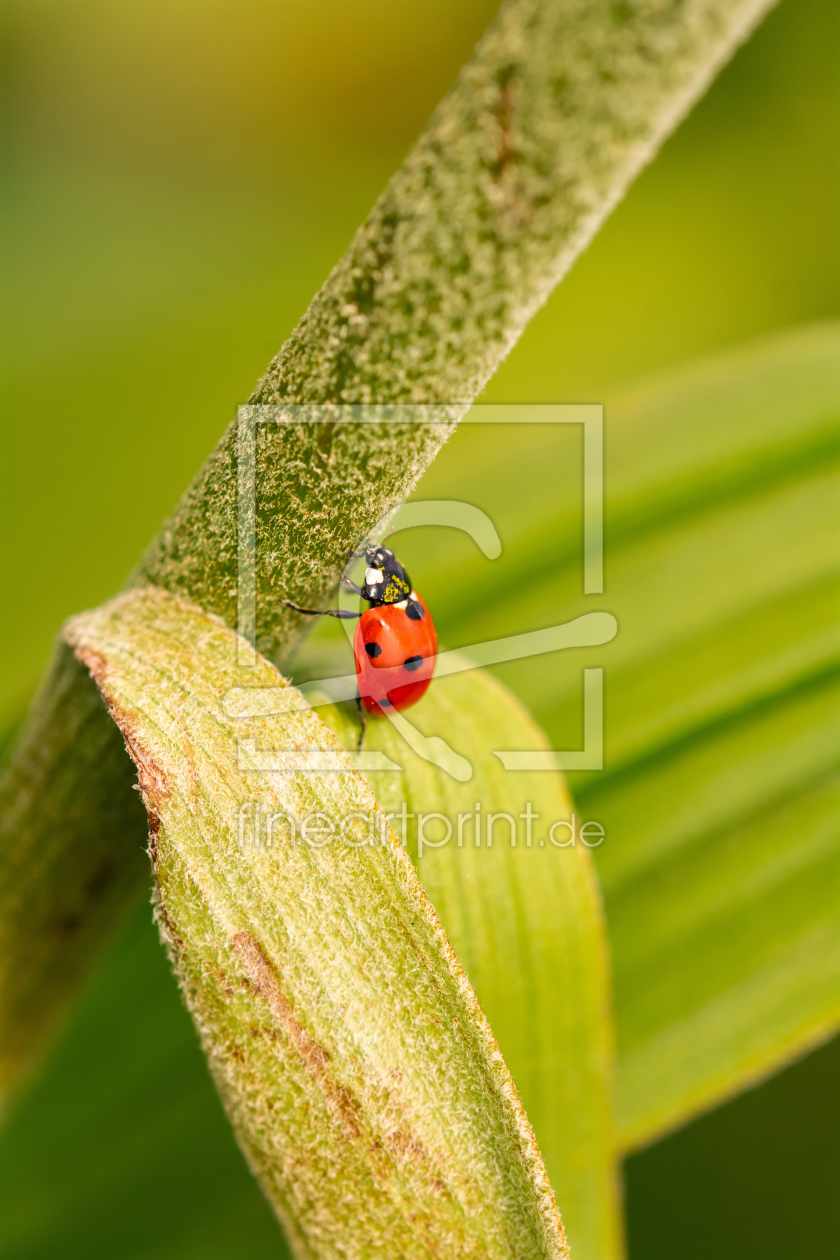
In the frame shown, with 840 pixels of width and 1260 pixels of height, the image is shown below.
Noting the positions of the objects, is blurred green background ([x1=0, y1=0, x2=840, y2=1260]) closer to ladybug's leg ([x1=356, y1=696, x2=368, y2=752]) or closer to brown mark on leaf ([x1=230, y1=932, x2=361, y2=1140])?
ladybug's leg ([x1=356, y1=696, x2=368, y2=752])

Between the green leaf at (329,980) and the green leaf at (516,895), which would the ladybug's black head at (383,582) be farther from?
the green leaf at (329,980)

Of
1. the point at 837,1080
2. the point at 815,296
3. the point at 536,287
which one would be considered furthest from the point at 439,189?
the point at 815,296

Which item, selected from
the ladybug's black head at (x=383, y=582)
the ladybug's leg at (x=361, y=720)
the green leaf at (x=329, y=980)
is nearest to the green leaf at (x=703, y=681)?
the ladybug's black head at (x=383, y=582)

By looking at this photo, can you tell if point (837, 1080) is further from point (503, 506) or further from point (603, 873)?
point (503, 506)

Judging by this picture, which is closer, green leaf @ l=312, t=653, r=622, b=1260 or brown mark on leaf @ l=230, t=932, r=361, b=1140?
brown mark on leaf @ l=230, t=932, r=361, b=1140

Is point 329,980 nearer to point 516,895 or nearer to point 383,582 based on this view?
point 516,895

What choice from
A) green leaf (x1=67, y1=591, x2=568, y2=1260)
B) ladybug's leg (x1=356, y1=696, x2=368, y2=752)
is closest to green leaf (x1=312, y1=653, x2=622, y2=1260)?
ladybug's leg (x1=356, y1=696, x2=368, y2=752)
